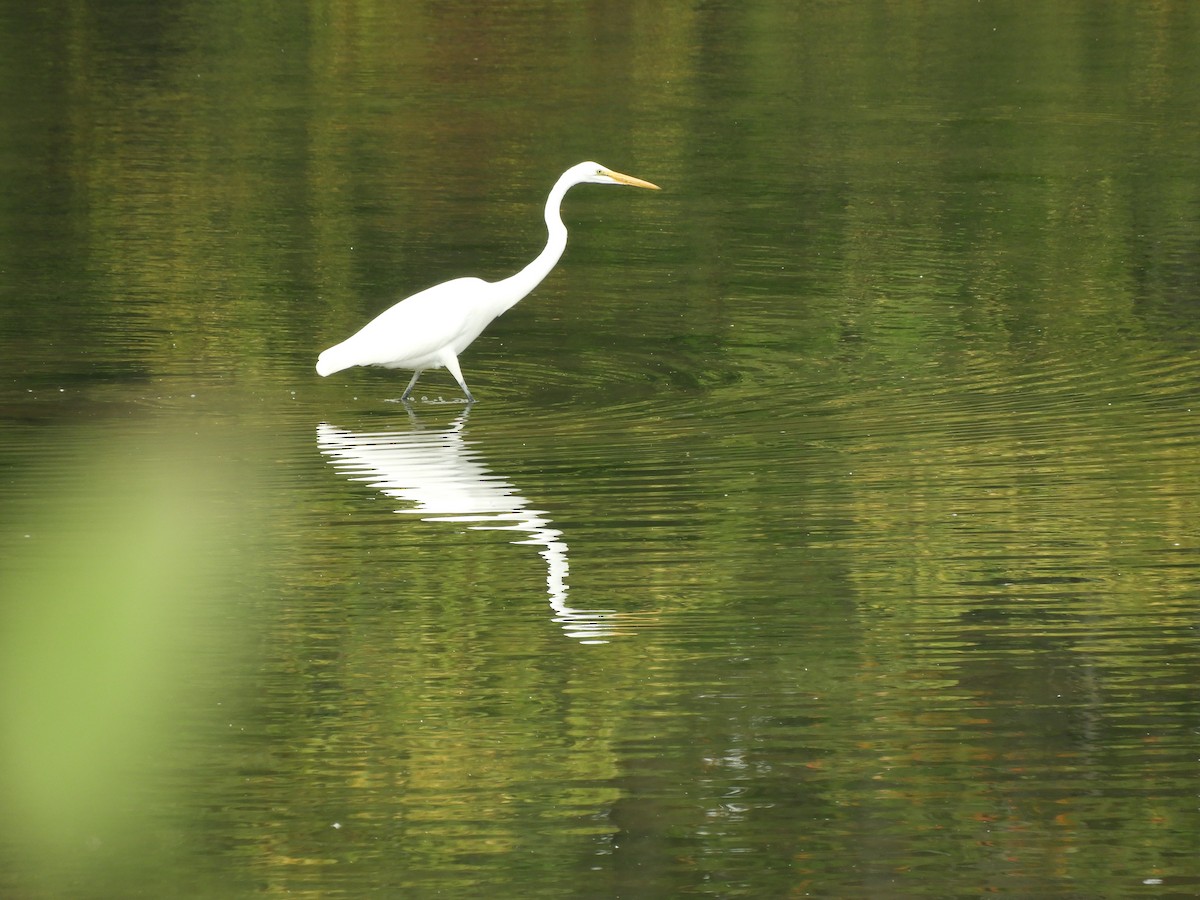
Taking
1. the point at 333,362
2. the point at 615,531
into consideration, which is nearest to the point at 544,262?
the point at 333,362

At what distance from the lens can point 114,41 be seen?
35.1 m

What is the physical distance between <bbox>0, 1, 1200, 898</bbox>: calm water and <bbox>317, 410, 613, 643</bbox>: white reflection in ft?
0.12

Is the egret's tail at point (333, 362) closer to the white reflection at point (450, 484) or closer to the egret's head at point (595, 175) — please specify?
the white reflection at point (450, 484)

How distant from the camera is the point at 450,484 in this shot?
36.3 ft

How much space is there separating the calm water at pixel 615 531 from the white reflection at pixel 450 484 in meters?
0.04

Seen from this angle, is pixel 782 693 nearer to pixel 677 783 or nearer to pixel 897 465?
pixel 677 783

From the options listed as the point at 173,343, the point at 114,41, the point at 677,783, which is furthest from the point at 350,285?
the point at 114,41

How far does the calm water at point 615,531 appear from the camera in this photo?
22.4 feet

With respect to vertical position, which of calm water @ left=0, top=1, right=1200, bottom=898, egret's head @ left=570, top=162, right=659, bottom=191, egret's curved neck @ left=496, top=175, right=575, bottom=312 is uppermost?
egret's head @ left=570, top=162, right=659, bottom=191

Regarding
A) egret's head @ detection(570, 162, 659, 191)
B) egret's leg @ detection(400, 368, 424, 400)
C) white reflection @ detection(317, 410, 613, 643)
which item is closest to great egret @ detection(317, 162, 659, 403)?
egret's leg @ detection(400, 368, 424, 400)

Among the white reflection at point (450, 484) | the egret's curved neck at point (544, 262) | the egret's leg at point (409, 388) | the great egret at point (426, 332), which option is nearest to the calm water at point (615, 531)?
the white reflection at point (450, 484)

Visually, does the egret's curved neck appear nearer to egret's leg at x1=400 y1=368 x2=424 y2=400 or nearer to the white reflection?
egret's leg at x1=400 y1=368 x2=424 y2=400

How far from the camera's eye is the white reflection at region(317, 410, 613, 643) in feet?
30.5

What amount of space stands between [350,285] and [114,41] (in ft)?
65.7
